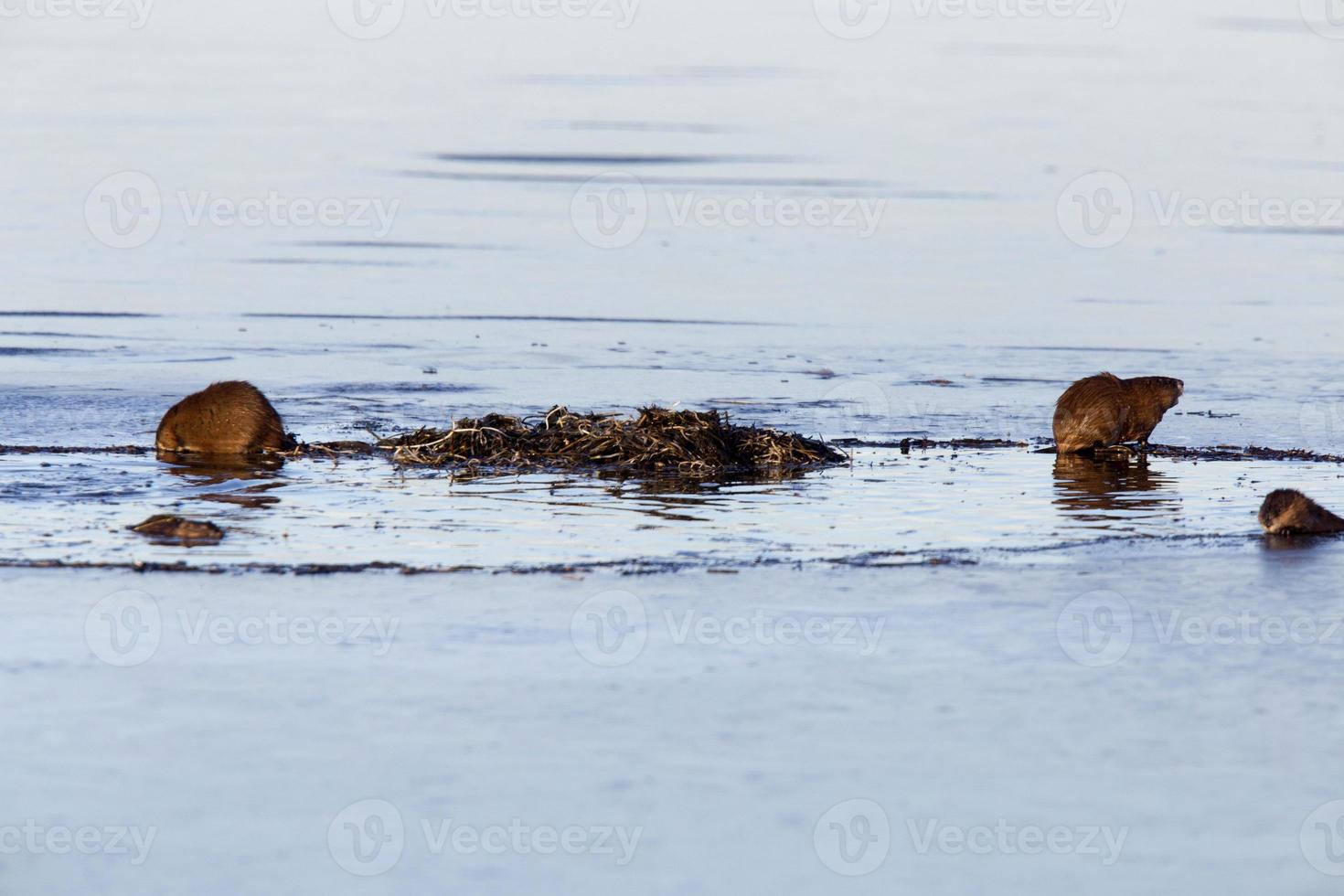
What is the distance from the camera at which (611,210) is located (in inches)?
866

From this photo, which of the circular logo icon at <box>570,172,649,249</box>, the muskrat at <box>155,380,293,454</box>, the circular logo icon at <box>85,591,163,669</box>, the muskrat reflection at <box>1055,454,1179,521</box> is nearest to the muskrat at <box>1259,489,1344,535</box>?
the muskrat reflection at <box>1055,454,1179,521</box>

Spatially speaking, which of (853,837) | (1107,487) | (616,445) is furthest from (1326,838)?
(616,445)

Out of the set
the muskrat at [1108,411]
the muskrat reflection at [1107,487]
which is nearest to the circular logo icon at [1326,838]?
the muskrat reflection at [1107,487]

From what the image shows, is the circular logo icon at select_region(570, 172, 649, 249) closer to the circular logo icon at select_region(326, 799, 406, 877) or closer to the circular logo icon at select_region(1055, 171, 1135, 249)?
the circular logo icon at select_region(1055, 171, 1135, 249)

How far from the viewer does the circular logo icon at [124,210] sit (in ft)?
69.6

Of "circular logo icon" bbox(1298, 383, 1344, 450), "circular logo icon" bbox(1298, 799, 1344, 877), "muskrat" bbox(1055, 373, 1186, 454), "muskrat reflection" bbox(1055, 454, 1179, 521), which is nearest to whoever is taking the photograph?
"circular logo icon" bbox(1298, 799, 1344, 877)

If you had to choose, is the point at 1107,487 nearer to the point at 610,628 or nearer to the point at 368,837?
the point at 610,628

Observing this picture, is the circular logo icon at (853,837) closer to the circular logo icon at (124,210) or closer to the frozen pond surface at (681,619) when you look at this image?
the frozen pond surface at (681,619)

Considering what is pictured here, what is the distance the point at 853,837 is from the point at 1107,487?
18.4ft

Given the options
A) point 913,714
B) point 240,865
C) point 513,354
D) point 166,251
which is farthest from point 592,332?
point 240,865

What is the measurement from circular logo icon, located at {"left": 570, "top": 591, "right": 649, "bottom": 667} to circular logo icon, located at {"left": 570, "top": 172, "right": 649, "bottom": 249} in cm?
1423

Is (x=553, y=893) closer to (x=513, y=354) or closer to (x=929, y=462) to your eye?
(x=929, y=462)

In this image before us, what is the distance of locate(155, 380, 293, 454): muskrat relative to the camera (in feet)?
34.0

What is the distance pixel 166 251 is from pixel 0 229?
1.99 meters
